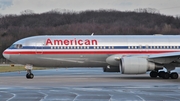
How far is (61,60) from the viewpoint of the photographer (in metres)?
32.9

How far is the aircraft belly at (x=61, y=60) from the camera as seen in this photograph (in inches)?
1289

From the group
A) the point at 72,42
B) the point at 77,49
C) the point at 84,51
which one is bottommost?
the point at 84,51

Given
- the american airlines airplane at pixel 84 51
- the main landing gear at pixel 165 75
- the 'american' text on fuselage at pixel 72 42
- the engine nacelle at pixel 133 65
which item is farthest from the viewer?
the 'american' text on fuselage at pixel 72 42

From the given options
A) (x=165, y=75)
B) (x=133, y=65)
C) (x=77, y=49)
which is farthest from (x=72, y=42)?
(x=165, y=75)

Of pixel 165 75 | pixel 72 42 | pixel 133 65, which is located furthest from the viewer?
pixel 72 42

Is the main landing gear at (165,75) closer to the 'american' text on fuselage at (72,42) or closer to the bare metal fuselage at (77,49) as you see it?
the bare metal fuselage at (77,49)

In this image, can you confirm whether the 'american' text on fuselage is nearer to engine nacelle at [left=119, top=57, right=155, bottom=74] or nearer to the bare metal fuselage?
the bare metal fuselage

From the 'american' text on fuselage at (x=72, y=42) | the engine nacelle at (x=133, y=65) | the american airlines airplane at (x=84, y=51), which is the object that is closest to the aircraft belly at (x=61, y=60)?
the american airlines airplane at (x=84, y=51)

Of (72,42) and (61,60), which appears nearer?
(61,60)

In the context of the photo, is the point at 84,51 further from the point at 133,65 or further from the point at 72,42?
the point at 133,65

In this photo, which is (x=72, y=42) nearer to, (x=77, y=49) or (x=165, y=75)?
(x=77, y=49)

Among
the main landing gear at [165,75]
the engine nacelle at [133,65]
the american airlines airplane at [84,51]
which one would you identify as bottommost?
the main landing gear at [165,75]

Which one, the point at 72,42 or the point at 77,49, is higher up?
the point at 72,42

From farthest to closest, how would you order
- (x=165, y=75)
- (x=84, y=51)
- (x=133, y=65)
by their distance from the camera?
(x=84, y=51) → (x=165, y=75) → (x=133, y=65)
